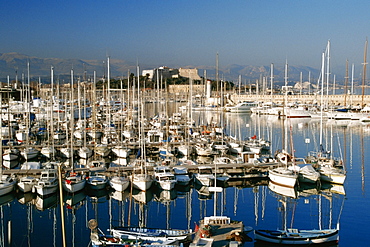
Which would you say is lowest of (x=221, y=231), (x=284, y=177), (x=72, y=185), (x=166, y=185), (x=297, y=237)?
(x=297, y=237)

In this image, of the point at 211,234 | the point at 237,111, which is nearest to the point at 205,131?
the point at 211,234

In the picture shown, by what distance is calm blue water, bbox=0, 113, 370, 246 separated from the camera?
54.6ft

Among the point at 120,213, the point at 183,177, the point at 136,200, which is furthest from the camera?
the point at 183,177

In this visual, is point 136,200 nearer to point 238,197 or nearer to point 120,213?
point 120,213

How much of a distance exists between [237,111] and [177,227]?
204ft

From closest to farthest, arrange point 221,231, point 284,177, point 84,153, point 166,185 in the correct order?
point 221,231, point 166,185, point 284,177, point 84,153

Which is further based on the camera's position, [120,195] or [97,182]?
[97,182]

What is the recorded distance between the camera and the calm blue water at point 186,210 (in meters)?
16.6

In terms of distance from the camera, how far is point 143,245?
13.4 m

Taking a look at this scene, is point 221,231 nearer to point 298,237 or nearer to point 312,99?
point 298,237

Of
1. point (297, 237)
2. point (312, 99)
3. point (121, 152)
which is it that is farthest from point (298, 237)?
point (312, 99)

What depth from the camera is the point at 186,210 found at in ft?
62.7

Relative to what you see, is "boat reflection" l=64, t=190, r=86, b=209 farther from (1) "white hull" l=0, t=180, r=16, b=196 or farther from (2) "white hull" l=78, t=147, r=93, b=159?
(2) "white hull" l=78, t=147, r=93, b=159

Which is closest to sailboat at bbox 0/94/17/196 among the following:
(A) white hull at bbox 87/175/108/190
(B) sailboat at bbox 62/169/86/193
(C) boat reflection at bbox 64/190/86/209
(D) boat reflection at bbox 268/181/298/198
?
(B) sailboat at bbox 62/169/86/193
